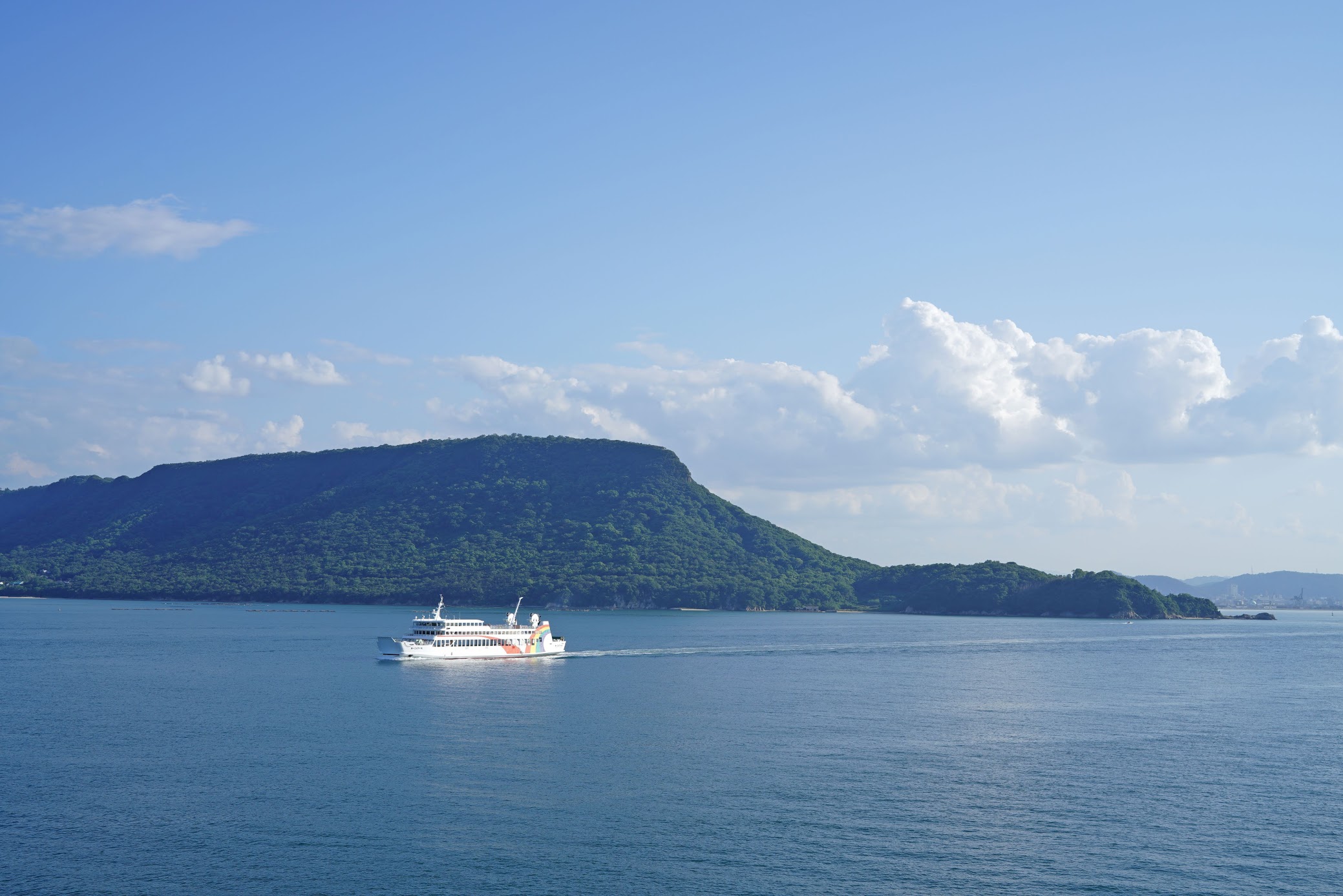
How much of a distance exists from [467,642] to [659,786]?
9185 cm

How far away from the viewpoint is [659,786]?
6531 cm

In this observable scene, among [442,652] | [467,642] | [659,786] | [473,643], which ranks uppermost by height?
[467,642]

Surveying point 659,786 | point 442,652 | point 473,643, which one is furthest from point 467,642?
point 659,786

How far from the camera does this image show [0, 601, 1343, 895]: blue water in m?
49.6

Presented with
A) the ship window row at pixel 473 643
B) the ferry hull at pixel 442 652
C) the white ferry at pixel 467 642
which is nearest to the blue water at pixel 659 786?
the ferry hull at pixel 442 652

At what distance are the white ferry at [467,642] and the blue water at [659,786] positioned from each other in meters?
22.9

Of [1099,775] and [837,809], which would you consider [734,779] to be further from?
[1099,775]

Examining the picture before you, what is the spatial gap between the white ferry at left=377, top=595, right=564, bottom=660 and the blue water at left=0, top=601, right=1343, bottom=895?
22874 millimetres

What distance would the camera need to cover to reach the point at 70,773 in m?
66.4

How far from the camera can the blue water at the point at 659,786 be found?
49.6m

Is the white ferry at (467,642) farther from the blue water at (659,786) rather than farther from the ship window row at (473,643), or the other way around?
the blue water at (659,786)

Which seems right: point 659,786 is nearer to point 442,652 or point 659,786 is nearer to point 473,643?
point 442,652

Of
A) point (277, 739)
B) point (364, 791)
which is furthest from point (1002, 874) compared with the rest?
point (277, 739)

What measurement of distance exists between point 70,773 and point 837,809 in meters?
47.8
